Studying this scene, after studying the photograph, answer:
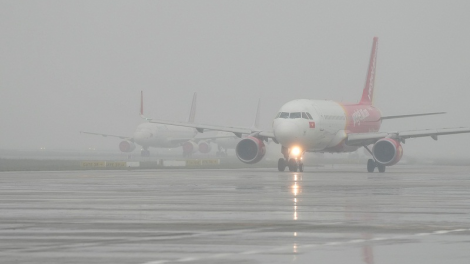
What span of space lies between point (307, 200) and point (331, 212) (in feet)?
14.6

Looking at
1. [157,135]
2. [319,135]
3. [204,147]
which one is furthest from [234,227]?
[204,147]

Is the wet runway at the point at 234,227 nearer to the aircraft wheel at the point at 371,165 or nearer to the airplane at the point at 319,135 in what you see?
the airplane at the point at 319,135

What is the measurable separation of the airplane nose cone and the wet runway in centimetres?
2492

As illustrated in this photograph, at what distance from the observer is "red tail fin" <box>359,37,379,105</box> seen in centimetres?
6606

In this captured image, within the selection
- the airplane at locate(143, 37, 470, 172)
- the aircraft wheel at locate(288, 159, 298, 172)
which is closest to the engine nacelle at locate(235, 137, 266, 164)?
the airplane at locate(143, 37, 470, 172)

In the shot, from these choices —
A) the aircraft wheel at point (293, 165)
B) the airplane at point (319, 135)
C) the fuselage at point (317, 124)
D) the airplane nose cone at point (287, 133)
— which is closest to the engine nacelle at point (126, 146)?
the airplane at point (319, 135)

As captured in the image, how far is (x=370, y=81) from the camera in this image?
6706cm

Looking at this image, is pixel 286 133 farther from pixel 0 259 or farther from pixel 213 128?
pixel 0 259

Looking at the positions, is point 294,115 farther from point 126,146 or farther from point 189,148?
point 126,146

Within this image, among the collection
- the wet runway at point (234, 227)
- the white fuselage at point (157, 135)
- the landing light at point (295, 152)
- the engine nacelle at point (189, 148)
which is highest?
the white fuselage at point (157, 135)

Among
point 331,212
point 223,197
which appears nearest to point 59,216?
point 331,212

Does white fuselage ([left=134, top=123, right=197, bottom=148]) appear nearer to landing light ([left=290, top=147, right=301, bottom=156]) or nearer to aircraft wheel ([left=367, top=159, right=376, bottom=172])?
aircraft wheel ([left=367, top=159, right=376, bottom=172])

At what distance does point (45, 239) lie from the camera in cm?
1418

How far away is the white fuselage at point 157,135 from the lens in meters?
126
